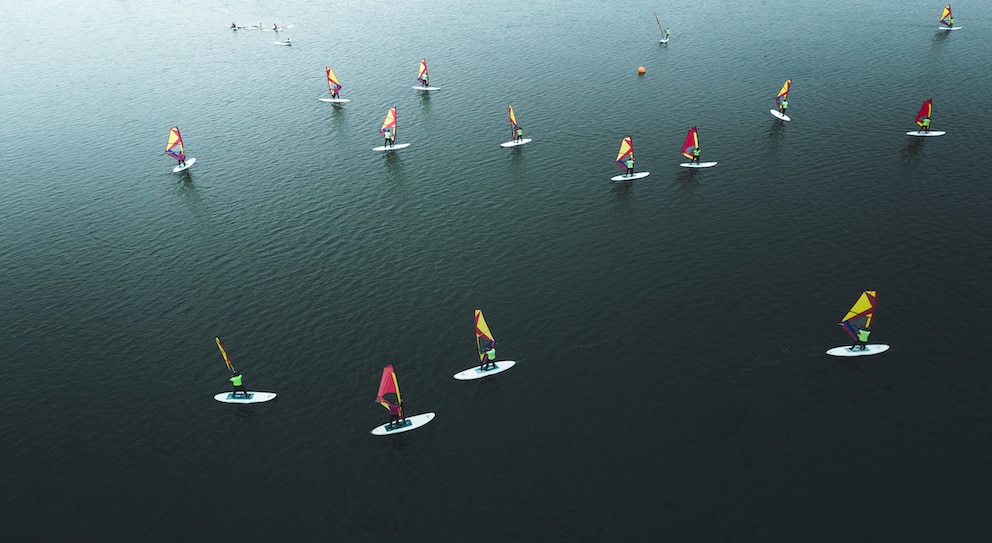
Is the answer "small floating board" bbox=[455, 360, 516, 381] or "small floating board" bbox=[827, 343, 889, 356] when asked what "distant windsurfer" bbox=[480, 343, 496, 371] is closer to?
"small floating board" bbox=[455, 360, 516, 381]

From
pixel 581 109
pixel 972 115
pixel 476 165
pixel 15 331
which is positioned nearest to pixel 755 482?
pixel 476 165

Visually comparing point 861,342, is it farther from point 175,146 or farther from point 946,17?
point 946,17

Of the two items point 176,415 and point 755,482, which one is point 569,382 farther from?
point 176,415

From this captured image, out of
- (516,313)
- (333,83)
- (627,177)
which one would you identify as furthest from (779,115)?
(333,83)

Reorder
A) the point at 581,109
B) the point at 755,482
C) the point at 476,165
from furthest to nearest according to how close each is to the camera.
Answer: the point at 581,109 < the point at 476,165 < the point at 755,482

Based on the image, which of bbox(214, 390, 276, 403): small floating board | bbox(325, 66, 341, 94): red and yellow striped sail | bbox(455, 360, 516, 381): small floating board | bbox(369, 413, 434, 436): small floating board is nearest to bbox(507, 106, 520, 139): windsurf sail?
bbox(325, 66, 341, 94): red and yellow striped sail

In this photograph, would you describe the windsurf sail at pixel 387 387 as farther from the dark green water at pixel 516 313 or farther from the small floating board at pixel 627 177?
the small floating board at pixel 627 177

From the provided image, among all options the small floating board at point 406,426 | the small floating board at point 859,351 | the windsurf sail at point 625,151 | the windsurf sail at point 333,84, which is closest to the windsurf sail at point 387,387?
the small floating board at point 406,426
